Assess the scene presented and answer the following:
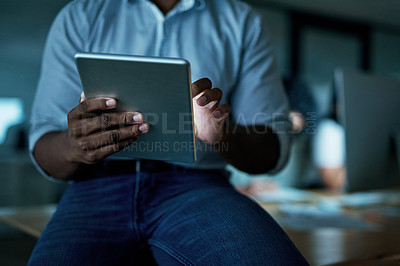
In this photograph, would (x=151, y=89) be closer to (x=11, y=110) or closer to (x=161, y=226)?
(x=161, y=226)

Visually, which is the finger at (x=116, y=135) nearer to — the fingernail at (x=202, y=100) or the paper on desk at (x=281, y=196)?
the fingernail at (x=202, y=100)

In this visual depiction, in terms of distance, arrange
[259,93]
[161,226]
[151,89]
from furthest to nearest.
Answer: [259,93]
[161,226]
[151,89]

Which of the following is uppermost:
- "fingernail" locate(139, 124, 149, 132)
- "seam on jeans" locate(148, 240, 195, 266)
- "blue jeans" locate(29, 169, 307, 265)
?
"fingernail" locate(139, 124, 149, 132)

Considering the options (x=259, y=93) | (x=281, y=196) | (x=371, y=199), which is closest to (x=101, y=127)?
(x=259, y=93)

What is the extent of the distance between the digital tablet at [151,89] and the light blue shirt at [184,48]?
0.09m

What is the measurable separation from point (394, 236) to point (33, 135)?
2.78 ft

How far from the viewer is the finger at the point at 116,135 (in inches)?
19.9

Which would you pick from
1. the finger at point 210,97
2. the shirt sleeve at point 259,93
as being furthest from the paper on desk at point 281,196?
the finger at point 210,97

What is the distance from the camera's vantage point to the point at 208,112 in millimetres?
543

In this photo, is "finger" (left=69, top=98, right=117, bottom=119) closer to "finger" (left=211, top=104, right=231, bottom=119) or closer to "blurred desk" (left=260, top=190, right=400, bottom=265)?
"finger" (left=211, top=104, right=231, bottom=119)

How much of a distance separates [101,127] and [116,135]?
0.02 meters

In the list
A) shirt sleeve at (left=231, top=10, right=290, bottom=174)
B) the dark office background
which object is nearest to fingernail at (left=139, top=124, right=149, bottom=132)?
shirt sleeve at (left=231, top=10, right=290, bottom=174)

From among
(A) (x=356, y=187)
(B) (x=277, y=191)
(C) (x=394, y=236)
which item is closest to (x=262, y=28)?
(A) (x=356, y=187)

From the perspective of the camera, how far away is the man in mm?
528
